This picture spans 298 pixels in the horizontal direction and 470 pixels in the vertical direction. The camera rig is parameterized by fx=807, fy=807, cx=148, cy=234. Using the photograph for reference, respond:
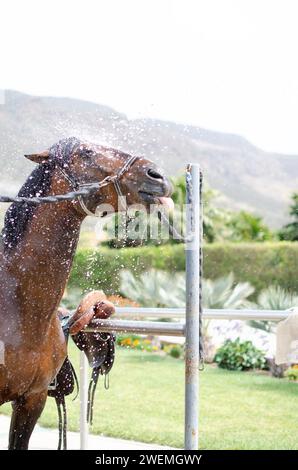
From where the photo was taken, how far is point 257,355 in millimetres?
9969

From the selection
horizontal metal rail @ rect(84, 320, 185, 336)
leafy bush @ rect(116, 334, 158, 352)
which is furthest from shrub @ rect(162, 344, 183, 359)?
horizontal metal rail @ rect(84, 320, 185, 336)

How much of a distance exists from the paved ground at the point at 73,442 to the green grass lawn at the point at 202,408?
35 centimetres

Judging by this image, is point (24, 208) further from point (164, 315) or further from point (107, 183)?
point (164, 315)

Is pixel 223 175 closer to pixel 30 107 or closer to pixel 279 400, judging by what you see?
pixel 279 400

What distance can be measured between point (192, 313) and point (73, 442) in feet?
11.1

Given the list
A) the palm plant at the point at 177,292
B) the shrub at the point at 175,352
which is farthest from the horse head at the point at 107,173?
the shrub at the point at 175,352

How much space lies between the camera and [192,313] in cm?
233

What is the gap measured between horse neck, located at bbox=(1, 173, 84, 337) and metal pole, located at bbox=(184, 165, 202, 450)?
446mm

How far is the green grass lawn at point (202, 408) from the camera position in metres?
6.52

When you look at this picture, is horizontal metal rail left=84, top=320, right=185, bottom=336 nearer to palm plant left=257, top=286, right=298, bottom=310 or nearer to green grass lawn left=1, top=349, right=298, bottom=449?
green grass lawn left=1, top=349, right=298, bottom=449

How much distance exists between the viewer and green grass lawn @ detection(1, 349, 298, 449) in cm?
652
